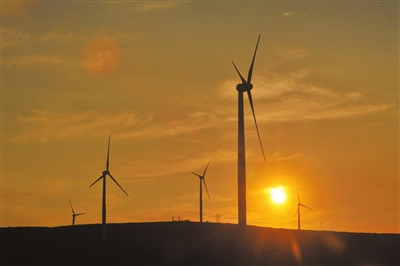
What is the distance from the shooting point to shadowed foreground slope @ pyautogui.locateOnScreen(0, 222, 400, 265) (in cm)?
8669

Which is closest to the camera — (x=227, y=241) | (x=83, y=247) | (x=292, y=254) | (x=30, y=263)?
(x=30, y=263)

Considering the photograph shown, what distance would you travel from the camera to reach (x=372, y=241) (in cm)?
17825

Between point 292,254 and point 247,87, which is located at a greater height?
point 247,87

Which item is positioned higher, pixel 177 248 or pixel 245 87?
pixel 245 87

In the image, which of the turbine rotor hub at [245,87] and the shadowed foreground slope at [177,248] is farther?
the turbine rotor hub at [245,87]

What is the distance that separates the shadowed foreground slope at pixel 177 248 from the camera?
284 ft

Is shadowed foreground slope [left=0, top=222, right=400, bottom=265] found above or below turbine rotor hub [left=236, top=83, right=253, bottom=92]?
below

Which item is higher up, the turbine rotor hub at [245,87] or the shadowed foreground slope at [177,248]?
the turbine rotor hub at [245,87]

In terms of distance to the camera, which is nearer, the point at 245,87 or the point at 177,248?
the point at 177,248

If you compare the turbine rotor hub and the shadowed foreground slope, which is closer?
the shadowed foreground slope

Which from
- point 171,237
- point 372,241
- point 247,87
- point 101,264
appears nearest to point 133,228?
point 171,237

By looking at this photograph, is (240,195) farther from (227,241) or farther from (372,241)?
(372,241)

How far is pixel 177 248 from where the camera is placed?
332 feet

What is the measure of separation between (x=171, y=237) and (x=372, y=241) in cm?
4383
